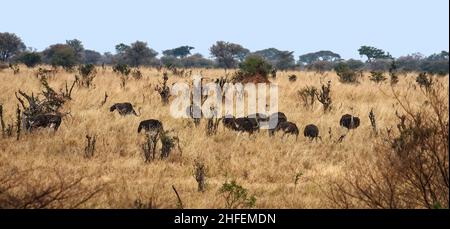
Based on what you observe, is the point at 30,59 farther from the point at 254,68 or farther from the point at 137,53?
the point at 254,68

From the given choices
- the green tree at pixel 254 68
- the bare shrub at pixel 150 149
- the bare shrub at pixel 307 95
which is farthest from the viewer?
the green tree at pixel 254 68

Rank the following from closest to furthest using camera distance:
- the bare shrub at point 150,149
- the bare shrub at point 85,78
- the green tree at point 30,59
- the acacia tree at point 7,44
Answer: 1. the bare shrub at point 150,149
2. the bare shrub at point 85,78
3. the green tree at point 30,59
4. the acacia tree at point 7,44

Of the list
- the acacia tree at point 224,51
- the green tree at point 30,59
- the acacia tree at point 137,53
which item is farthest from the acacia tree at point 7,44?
the acacia tree at point 224,51

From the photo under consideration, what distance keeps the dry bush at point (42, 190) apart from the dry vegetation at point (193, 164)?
17 mm

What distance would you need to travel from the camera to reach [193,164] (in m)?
7.71

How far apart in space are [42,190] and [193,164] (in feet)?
10.9

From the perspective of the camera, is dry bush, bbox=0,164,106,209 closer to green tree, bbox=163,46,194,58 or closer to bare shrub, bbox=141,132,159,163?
bare shrub, bbox=141,132,159,163

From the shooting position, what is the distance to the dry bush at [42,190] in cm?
434

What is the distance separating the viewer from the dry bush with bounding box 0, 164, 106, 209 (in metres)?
4.34

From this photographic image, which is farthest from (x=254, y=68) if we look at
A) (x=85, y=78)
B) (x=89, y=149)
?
(x=89, y=149)

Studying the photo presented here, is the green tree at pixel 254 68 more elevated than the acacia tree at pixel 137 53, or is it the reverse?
the acacia tree at pixel 137 53

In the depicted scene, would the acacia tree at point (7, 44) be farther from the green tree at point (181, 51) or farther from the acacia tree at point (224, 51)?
the green tree at point (181, 51)
